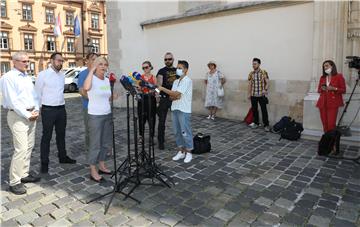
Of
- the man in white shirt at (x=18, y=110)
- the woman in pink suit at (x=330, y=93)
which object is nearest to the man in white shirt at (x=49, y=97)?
the man in white shirt at (x=18, y=110)

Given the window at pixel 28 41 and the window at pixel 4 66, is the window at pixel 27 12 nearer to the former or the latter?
the window at pixel 28 41

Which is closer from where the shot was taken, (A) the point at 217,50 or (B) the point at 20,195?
(B) the point at 20,195

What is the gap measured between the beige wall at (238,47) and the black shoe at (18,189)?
6.35 m

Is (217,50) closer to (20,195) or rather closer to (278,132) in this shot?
(278,132)

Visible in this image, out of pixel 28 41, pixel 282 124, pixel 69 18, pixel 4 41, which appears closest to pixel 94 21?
pixel 69 18

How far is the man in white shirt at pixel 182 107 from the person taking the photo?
16.7 feet

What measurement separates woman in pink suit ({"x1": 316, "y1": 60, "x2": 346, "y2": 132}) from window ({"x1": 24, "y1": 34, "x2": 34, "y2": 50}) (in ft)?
137

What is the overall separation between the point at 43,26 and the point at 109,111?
43.1 metres

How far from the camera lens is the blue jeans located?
5254 millimetres

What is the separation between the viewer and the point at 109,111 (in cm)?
436

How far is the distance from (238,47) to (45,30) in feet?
130

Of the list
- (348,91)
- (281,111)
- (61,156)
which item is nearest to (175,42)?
(281,111)

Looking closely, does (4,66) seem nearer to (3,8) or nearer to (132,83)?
(3,8)

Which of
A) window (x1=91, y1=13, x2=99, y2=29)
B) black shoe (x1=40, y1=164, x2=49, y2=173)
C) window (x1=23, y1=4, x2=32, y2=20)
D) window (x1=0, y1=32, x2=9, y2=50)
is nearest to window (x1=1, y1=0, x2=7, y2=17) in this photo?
window (x1=23, y1=4, x2=32, y2=20)
